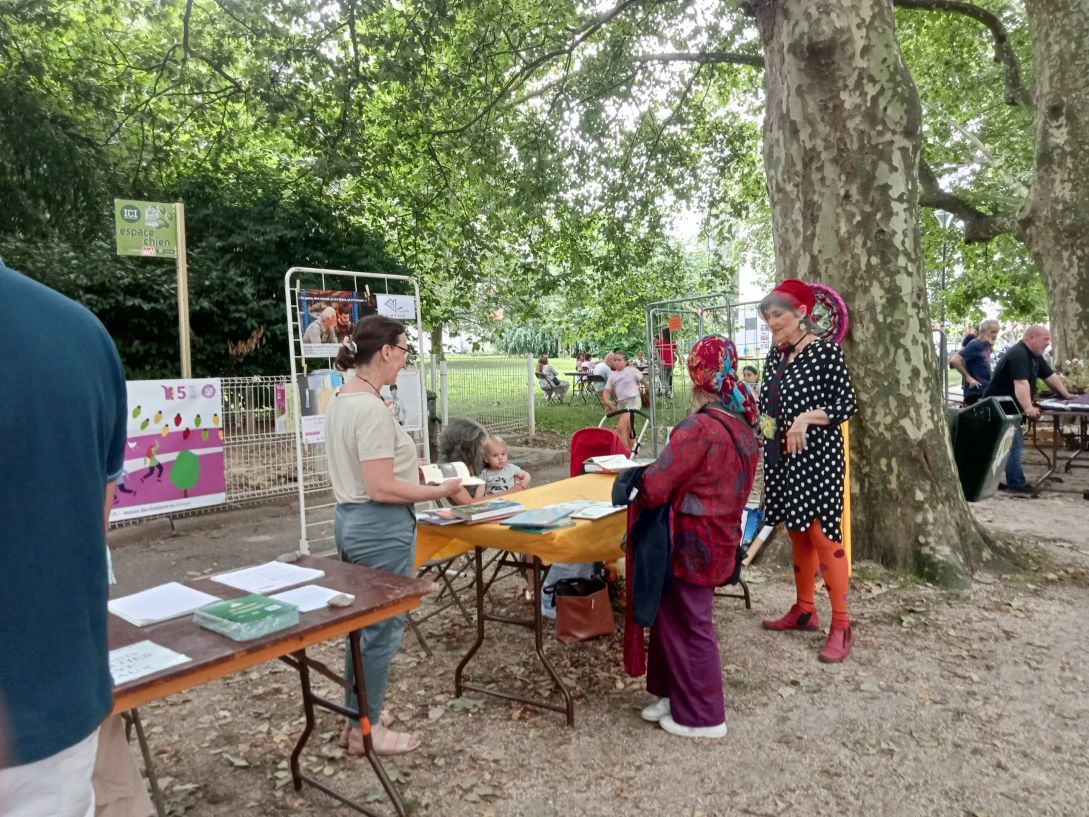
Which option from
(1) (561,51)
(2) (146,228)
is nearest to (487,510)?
(2) (146,228)

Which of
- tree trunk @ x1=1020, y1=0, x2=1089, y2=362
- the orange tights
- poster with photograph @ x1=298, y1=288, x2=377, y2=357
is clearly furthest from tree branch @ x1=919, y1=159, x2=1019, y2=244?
the orange tights

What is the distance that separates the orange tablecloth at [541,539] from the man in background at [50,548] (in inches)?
85.5

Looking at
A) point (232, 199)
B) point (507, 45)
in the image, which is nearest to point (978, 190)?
point (507, 45)

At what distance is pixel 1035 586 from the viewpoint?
5160 millimetres

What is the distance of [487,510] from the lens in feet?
12.2

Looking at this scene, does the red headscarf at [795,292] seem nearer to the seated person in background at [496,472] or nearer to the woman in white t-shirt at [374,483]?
the seated person in background at [496,472]

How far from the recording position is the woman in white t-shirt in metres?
3.01

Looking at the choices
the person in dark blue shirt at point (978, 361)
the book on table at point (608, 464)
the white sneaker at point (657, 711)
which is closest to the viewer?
the white sneaker at point (657, 711)

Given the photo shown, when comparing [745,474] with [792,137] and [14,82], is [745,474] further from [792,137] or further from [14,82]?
[14,82]

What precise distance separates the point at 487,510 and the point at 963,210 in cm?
1206

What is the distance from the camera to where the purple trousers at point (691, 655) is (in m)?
3.28

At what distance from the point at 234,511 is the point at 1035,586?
7.10m

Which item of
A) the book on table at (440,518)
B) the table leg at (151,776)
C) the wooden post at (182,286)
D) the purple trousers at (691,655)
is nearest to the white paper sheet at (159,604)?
the table leg at (151,776)

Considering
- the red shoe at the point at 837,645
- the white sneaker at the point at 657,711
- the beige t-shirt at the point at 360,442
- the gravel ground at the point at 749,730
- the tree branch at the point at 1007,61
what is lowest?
the gravel ground at the point at 749,730
